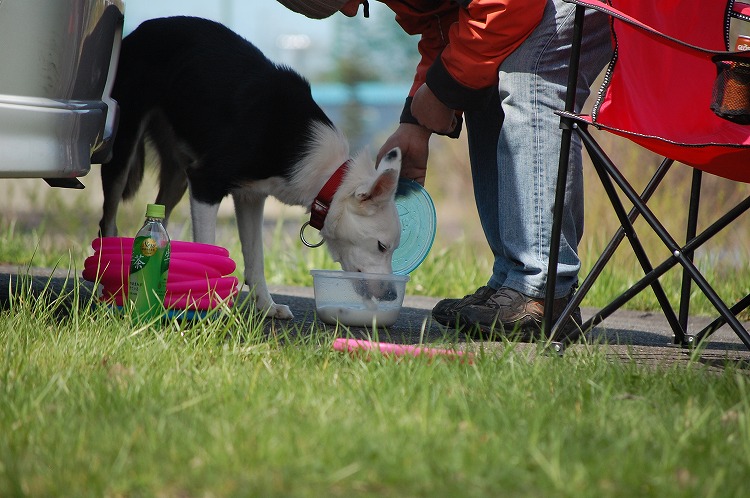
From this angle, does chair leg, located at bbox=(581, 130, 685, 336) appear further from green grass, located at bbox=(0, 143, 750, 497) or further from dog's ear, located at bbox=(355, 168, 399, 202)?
dog's ear, located at bbox=(355, 168, 399, 202)

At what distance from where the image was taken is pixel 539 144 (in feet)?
8.96

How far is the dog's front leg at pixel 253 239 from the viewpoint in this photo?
3.62 meters

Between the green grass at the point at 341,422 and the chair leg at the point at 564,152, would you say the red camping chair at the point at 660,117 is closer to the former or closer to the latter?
the chair leg at the point at 564,152

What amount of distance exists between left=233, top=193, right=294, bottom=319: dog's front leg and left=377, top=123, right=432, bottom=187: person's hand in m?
0.70

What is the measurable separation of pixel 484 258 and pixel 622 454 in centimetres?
387

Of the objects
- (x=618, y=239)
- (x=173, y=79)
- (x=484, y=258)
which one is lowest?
(x=484, y=258)

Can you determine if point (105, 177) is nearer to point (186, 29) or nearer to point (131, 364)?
point (186, 29)

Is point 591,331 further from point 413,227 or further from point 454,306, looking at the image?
point 413,227

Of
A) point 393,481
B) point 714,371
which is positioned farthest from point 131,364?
point 714,371

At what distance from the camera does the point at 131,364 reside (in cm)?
202

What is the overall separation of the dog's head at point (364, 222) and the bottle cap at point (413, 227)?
171 mm

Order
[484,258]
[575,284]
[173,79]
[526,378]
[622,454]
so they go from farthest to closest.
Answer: [484,258] < [173,79] < [575,284] < [526,378] < [622,454]

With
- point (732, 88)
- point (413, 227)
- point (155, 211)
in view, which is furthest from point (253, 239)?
point (732, 88)

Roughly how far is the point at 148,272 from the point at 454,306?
116 cm
